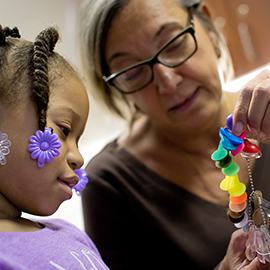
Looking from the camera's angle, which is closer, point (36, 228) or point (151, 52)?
point (36, 228)

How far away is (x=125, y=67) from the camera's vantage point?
967mm

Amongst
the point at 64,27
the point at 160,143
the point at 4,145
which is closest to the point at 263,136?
the point at 4,145

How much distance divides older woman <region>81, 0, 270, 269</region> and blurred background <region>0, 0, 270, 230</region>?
119 mm

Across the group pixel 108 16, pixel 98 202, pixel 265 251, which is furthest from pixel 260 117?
pixel 98 202

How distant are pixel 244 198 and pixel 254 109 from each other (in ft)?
0.58

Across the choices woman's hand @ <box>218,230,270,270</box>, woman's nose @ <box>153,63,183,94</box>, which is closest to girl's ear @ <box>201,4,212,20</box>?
woman's nose @ <box>153,63,183,94</box>

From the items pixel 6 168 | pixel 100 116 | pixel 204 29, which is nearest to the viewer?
pixel 6 168

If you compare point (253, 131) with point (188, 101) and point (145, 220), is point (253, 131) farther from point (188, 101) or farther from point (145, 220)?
point (145, 220)

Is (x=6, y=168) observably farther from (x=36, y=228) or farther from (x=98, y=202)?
(x=98, y=202)

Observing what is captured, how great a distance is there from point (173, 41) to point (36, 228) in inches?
23.5

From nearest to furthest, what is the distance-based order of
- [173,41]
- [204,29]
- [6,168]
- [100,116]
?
1. [6,168]
2. [173,41]
3. [204,29]
4. [100,116]

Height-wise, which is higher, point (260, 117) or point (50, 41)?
point (50, 41)

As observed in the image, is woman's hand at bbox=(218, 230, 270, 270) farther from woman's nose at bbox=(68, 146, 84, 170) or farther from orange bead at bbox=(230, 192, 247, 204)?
woman's nose at bbox=(68, 146, 84, 170)

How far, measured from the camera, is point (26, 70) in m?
0.57
